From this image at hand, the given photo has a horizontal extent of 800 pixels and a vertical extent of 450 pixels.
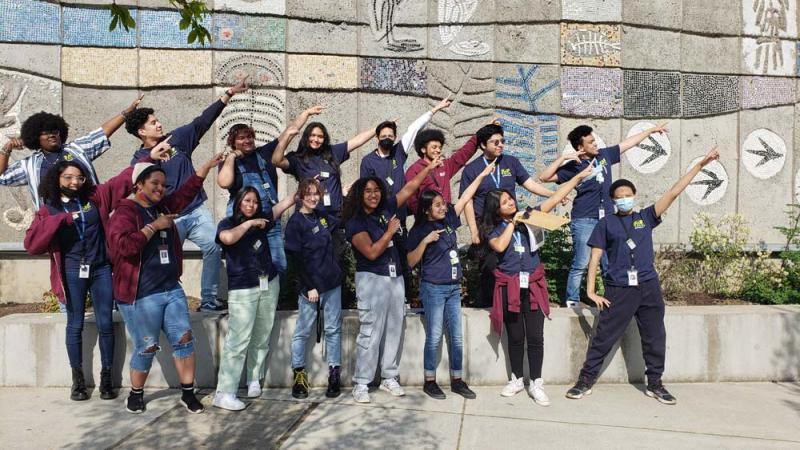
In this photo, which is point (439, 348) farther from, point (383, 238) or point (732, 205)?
point (732, 205)

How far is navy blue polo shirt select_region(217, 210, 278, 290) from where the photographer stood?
5168mm

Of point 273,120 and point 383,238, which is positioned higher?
point 273,120

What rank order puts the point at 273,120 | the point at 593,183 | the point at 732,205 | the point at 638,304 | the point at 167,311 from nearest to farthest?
the point at 167,311 → the point at 638,304 → the point at 593,183 → the point at 273,120 → the point at 732,205

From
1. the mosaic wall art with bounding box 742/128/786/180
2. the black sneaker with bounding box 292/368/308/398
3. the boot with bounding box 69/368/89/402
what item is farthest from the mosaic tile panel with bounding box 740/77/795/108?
the boot with bounding box 69/368/89/402

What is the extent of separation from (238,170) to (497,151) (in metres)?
2.26

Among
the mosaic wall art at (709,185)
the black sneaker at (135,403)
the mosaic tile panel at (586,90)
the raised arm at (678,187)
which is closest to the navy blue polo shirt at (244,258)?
the black sneaker at (135,403)

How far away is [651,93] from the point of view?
941 centimetres

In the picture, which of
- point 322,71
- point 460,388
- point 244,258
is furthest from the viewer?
point 322,71

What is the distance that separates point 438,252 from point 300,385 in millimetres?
1521

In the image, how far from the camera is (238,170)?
5.87 metres

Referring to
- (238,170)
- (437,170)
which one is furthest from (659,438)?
(238,170)

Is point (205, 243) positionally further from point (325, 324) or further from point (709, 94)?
point (709, 94)

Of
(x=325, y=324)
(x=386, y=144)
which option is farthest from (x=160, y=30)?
(x=325, y=324)

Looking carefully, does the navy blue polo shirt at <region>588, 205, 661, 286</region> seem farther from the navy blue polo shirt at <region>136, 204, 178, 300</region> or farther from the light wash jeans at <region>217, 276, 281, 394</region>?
the navy blue polo shirt at <region>136, 204, 178, 300</region>
